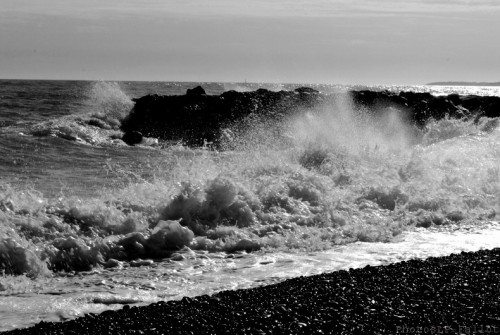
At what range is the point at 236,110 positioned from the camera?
33.1 m

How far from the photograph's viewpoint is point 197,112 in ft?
109

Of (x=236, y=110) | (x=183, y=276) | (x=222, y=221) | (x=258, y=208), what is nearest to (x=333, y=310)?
(x=183, y=276)

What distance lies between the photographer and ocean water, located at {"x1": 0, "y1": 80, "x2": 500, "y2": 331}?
782 cm

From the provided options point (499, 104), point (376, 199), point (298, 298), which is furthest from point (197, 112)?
point (298, 298)

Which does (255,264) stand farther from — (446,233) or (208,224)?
(446,233)

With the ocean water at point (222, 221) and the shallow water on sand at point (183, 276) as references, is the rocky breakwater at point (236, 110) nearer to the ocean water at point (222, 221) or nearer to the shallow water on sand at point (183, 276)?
the ocean water at point (222, 221)

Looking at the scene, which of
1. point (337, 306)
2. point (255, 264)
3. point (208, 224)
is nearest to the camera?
point (337, 306)

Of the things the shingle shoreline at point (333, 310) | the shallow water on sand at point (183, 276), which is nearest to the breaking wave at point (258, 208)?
the shallow water on sand at point (183, 276)

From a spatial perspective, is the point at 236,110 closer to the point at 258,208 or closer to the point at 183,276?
the point at 258,208

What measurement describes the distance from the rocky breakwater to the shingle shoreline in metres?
22.6

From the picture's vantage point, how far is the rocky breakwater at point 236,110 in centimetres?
3164

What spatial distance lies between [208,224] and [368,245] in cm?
257

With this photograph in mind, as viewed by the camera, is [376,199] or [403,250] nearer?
[403,250]

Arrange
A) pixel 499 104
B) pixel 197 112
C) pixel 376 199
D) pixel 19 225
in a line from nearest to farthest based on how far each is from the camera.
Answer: pixel 19 225 → pixel 376 199 → pixel 197 112 → pixel 499 104
